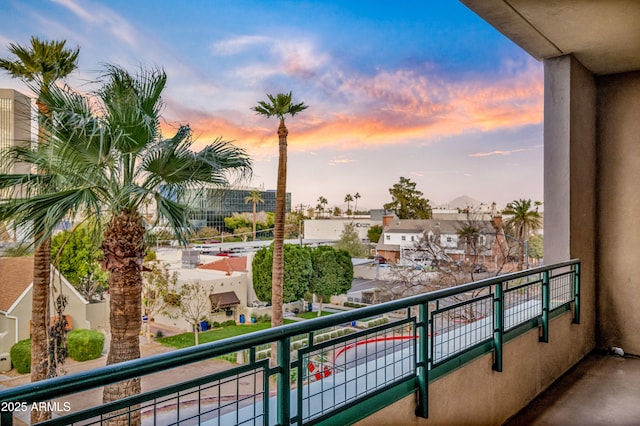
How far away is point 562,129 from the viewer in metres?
4.08

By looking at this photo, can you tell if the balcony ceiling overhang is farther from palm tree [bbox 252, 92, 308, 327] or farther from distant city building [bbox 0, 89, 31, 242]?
palm tree [bbox 252, 92, 308, 327]

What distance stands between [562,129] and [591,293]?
67.3 inches

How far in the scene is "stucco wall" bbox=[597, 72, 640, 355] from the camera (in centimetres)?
438

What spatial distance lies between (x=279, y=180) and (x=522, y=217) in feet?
26.5

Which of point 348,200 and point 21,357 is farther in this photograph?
point 348,200

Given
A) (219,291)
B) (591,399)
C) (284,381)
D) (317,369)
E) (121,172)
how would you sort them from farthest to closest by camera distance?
(219,291), (121,172), (591,399), (317,369), (284,381)

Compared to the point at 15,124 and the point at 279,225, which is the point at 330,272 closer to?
the point at 279,225

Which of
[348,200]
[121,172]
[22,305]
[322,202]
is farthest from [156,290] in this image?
[121,172]

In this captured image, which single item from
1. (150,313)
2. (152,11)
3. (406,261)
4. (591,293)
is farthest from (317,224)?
(591,293)

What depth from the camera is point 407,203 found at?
14539 mm

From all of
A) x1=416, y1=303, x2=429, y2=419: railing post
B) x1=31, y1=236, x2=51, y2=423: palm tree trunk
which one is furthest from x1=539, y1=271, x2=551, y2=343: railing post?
x1=31, y1=236, x2=51, y2=423: palm tree trunk

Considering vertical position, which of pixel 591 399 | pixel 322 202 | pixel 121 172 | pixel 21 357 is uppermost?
pixel 322 202

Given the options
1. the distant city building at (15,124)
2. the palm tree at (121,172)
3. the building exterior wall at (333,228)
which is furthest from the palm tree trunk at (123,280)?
the building exterior wall at (333,228)

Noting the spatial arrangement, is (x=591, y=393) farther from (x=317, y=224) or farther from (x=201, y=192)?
(x=317, y=224)
